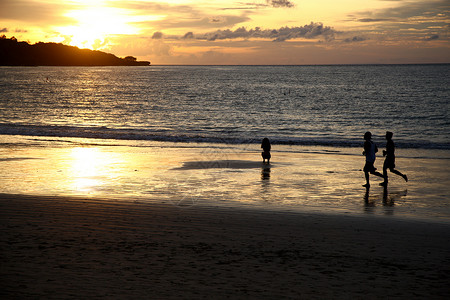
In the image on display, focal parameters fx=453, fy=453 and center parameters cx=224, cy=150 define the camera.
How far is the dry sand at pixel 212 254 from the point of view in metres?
6.08

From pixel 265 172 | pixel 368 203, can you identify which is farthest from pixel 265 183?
pixel 368 203

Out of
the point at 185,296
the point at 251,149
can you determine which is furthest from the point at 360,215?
the point at 251,149

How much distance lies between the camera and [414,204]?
1198cm

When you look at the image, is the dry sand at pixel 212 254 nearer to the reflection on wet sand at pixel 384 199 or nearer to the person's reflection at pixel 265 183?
the reflection on wet sand at pixel 384 199

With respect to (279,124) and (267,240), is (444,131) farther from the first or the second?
(267,240)

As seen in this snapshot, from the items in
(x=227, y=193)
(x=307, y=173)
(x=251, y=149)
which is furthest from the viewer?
(x=251, y=149)

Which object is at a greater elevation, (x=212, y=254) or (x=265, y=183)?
(x=212, y=254)

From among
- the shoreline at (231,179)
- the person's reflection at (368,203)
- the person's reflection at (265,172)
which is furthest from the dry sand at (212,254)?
the person's reflection at (265,172)

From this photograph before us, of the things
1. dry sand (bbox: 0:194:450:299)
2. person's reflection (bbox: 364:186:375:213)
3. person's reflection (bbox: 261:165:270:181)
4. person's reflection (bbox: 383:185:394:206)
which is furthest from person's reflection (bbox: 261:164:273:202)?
person's reflection (bbox: 383:185:394:206)

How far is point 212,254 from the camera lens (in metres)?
7.46

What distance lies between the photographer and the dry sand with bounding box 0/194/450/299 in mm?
6082

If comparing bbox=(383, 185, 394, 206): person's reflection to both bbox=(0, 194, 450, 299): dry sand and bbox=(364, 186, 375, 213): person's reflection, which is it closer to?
bbox=(364, 186, 375, 213): person's reflection

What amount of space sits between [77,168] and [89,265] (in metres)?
10.9

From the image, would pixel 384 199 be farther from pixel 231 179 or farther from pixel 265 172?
pixel 265 172
